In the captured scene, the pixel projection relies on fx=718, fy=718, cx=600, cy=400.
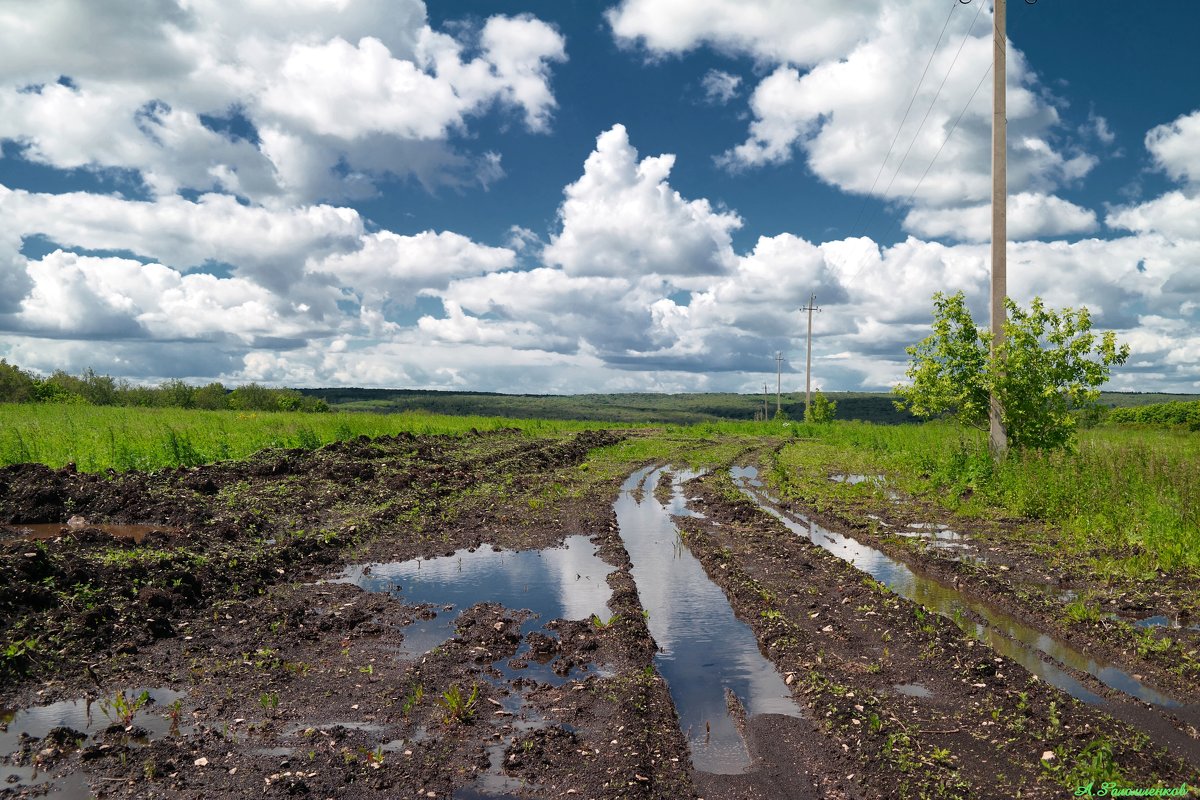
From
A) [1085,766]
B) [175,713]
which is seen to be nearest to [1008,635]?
[1085,766]

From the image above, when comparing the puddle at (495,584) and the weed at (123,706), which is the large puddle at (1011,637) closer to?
the puddle at (495,584)

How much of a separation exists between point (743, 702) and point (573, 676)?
159 centimetres

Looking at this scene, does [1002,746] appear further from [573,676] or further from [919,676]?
[573,676]

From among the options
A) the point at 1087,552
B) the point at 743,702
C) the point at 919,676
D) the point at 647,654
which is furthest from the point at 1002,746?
the point at 1087,552

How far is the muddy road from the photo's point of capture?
16.5ft

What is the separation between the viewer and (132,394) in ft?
245

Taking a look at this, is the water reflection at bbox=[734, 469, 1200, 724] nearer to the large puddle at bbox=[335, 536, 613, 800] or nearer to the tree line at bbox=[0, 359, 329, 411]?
the large puddle at bbox=[335, 536, 613, 800]

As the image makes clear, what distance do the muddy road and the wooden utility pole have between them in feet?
23.6

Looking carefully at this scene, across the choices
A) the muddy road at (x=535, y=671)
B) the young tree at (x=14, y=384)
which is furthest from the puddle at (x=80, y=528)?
the young tree at (x=14, y=384)

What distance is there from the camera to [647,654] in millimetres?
7277

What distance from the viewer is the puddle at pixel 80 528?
38.9 ft

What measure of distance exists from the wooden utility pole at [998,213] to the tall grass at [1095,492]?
1007 mm

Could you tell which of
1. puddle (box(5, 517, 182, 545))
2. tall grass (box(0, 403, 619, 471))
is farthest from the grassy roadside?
tall grass (box(0, 403, 619, 471))

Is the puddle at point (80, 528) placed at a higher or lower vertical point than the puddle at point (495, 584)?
higher
